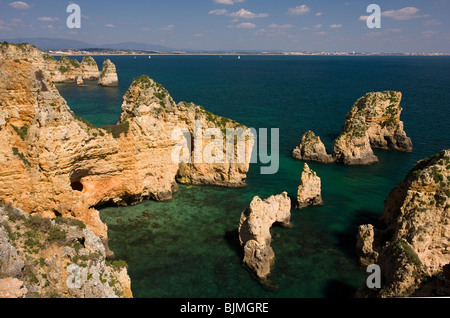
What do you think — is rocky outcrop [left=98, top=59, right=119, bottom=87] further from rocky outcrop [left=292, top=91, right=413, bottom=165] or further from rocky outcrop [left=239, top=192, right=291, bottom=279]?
rocky outcrop [left=239, top=192, right=291, bottom=279]

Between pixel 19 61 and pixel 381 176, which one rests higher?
pixel 19 61

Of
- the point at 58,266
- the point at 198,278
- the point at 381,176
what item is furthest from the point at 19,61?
the point at 381,176

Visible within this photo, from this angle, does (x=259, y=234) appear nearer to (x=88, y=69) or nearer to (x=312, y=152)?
(x=312, y=152)

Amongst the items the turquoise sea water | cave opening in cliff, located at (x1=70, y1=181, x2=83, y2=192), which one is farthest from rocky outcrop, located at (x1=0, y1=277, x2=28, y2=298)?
cave opening in cliff, located at (x1=70, y1=181, x2=83, y2=192)

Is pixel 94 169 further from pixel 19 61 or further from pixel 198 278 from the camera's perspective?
pixel 198 278

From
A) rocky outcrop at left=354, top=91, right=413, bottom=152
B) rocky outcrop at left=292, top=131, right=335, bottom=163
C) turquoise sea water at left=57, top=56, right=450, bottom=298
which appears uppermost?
rocky outcrop at left=354, top=91, right=413, bottom=152

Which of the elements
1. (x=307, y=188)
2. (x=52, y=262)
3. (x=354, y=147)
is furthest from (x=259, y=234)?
(x=354, y=147)
